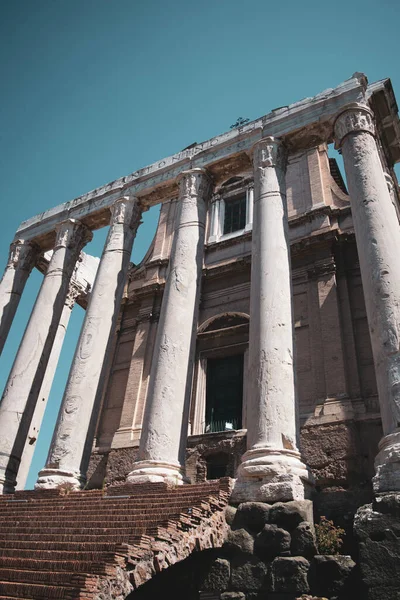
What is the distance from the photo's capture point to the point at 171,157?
15.8 m

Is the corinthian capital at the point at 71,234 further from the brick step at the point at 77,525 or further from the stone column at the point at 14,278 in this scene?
the brick step at the point at 77,525

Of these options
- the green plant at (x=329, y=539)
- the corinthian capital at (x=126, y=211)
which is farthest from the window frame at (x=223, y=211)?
the green plant at (x=329, y=539)

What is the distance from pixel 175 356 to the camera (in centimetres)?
1091

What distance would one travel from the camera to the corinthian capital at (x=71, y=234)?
53.9ft

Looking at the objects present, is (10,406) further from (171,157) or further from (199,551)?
(171,157)

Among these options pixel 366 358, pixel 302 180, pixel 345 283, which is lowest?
pixel 366 358

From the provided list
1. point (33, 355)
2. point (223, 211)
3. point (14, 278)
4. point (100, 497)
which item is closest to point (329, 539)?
point (100, 497)

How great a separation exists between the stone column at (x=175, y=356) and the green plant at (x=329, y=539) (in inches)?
127

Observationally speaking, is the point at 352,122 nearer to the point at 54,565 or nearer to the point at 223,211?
the point at 223,211

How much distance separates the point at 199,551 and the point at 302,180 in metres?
15.5

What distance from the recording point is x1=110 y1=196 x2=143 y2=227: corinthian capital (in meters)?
15.3

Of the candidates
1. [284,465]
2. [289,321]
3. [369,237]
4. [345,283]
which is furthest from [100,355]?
[345,283]

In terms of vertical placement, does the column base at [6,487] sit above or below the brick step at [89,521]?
above

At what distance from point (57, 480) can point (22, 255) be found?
9.70m
